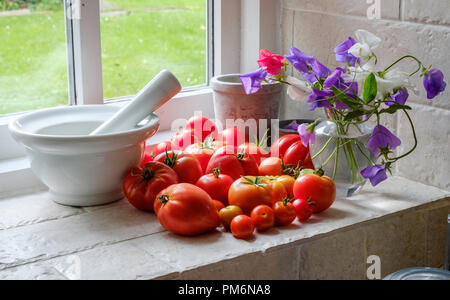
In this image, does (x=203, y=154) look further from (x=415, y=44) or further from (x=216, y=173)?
(x=415, y=44)

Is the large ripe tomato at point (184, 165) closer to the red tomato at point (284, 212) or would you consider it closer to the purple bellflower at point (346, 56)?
the red tomato at point (284, 212)

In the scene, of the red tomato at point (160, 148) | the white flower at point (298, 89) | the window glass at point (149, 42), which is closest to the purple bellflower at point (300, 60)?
the white flower at point (298, 89)

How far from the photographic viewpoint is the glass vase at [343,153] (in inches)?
52.2

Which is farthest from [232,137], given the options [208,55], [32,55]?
[32,55]

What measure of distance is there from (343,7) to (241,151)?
419mm

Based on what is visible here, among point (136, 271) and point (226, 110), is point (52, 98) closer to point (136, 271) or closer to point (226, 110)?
point (226, 110)

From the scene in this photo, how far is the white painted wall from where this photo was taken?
1343 millimetres

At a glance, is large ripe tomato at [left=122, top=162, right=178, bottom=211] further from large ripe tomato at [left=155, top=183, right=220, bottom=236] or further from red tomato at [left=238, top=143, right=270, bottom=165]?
red tomato at [left=238, top=143, right=270, bottom=165]

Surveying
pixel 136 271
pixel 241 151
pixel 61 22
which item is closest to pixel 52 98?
pixel 61 22

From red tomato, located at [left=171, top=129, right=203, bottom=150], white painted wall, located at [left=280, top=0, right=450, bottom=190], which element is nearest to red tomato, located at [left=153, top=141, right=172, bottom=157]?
red tomato, located at [left=171, top=129, right=203, bottom=150]

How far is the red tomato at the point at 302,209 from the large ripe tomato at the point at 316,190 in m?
0.02

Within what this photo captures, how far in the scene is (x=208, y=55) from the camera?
1789 millimetres

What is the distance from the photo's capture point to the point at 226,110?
5.23ft
